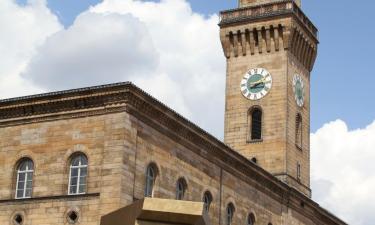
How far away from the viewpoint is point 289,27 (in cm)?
5266

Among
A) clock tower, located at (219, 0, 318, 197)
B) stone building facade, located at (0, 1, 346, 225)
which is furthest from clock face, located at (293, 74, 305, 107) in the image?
stone building facade, located at (0, 1, 346, 225)

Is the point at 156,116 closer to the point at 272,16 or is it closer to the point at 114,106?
the point at 114,106

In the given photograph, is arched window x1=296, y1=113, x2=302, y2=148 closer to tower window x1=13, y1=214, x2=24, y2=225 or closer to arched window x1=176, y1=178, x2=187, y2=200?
arched window x1=176, y1=178, x2=187, y2=200

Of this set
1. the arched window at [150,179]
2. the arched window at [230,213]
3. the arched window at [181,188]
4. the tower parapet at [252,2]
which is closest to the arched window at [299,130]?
the tower parapet at [252,2]

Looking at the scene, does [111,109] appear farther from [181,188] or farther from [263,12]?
[263,12]

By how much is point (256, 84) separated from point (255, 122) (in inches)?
106

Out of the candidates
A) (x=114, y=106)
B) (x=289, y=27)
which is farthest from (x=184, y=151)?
(x=289, y=27)

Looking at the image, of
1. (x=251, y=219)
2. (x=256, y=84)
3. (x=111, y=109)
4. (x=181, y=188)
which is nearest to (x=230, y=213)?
(x=251, y=219)

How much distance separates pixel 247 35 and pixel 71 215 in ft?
87.9

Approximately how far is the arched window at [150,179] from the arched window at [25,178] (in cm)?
480

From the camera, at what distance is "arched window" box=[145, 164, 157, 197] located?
32.2 metres

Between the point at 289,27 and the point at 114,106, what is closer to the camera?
the point at 114,106

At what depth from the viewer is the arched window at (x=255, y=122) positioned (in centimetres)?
5244

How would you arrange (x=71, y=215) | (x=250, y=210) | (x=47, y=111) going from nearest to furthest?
(x=71, y=215)
(x=47, y=111)
(x=250, y=210)
